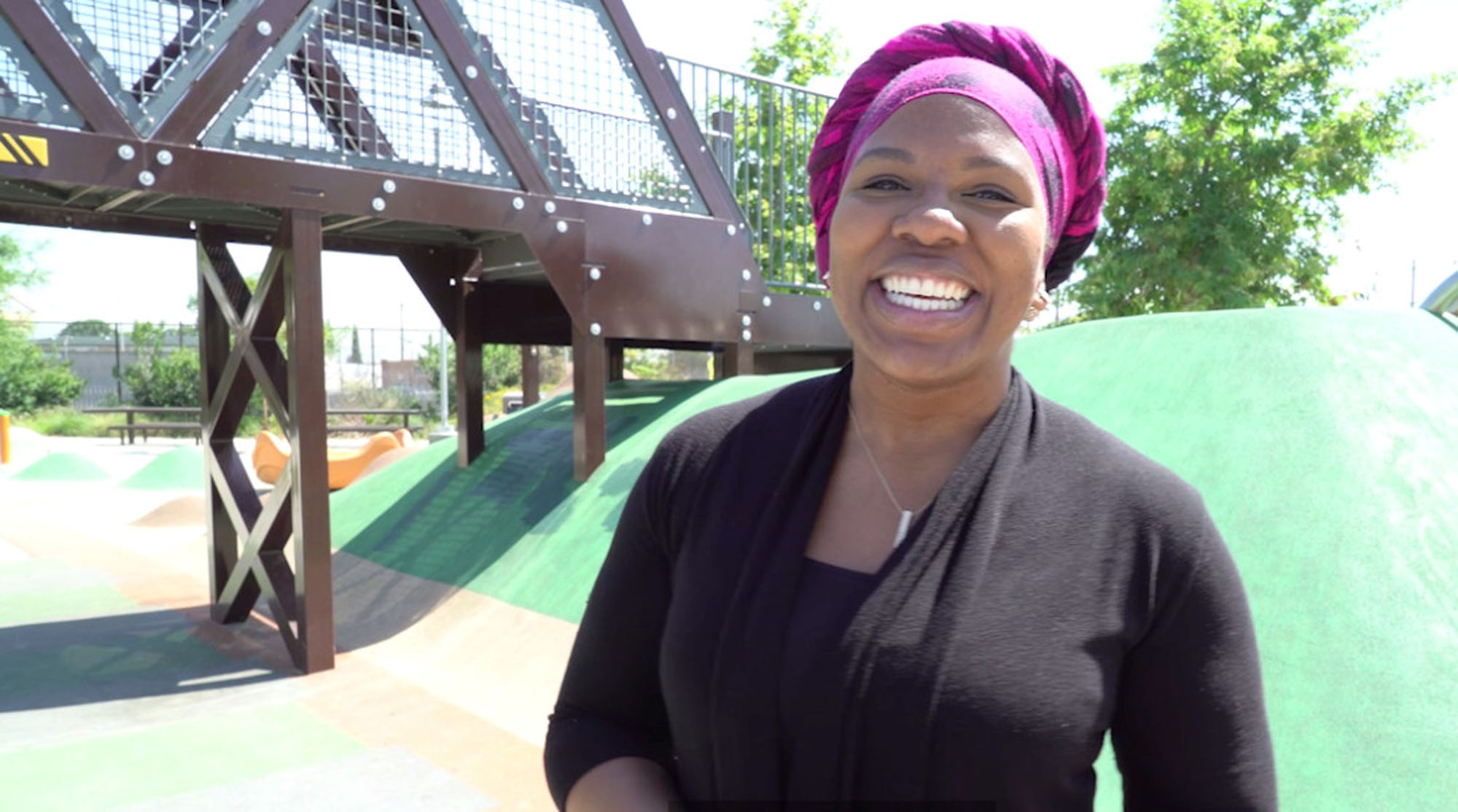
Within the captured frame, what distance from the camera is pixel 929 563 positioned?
1.26m

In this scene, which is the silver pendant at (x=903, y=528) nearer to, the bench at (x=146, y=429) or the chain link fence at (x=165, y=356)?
the bench at (x=146, y=429)

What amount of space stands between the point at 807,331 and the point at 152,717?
5692 mm

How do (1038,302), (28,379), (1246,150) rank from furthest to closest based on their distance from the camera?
(28,379) → (1246,150) → (1038,302)

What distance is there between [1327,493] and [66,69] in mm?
6012

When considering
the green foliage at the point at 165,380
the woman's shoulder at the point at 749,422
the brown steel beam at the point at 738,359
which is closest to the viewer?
the woman's shoulder at the point at 749,422

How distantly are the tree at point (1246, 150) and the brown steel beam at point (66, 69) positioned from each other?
13110mm

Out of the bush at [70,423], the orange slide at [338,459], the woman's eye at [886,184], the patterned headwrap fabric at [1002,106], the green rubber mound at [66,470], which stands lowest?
the bush at [70,423]

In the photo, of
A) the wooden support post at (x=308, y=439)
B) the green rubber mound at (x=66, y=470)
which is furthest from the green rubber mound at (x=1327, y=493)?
the green rubber mound at (x=66, y=470)

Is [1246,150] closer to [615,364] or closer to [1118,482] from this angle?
[615,364]

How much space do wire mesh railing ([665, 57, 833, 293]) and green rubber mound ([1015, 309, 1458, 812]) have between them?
3671 mm

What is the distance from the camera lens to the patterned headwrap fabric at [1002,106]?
4.57ft

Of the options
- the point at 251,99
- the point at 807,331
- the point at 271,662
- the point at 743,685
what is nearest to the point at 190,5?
the point at 251,99

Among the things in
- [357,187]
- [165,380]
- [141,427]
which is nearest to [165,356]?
[165,380]

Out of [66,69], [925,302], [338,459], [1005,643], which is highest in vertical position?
[66,69]
